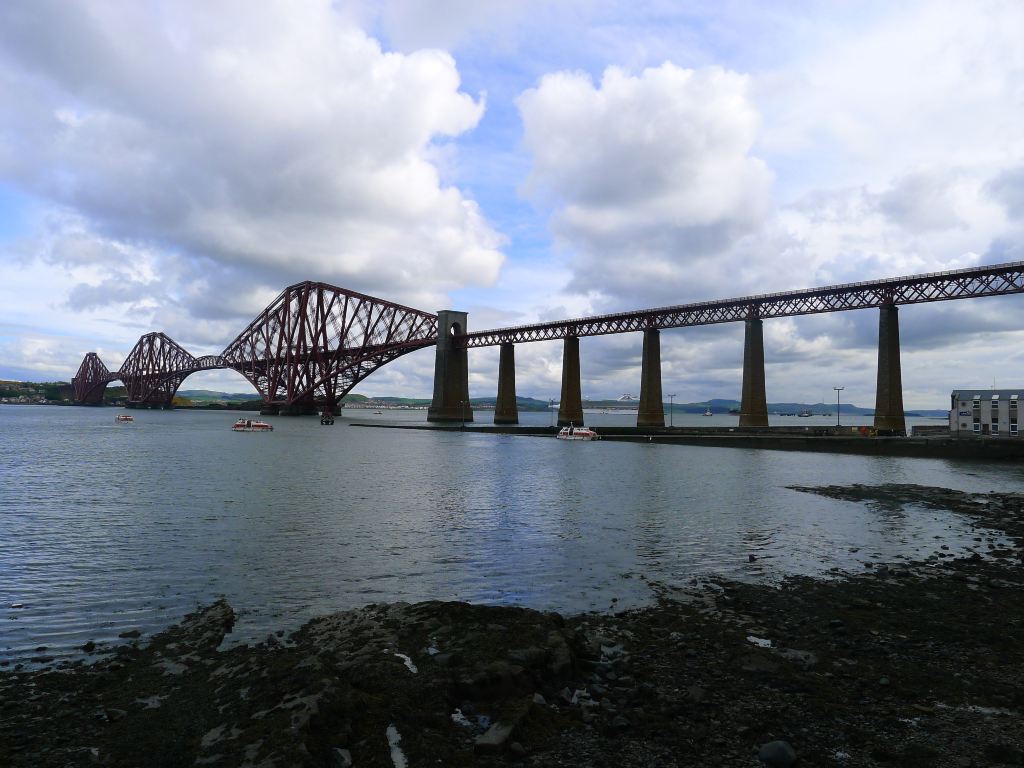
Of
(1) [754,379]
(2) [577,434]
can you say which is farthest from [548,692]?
(2) [577,434]

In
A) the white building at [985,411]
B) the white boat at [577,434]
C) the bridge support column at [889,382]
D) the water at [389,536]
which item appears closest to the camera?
the water at [389,536]

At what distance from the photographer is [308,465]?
47406 millimetres

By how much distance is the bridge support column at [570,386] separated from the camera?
96125mm

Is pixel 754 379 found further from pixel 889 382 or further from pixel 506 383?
pixel 506 383

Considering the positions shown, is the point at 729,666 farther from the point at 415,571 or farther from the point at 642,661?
the point at 415,571

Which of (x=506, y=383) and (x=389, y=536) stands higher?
(x=506, y=383)

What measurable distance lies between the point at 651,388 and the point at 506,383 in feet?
112

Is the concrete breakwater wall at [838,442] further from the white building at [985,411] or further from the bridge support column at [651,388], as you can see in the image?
the white building at [985,411]

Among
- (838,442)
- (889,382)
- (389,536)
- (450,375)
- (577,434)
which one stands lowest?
(389,536)

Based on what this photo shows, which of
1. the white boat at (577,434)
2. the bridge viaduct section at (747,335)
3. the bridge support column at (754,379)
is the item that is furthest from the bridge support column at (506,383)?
the bridge support column at (754,379)

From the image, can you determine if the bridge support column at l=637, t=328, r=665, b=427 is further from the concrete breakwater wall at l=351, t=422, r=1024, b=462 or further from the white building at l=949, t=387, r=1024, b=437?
the white building at l=949, t=387, r=1024, b=437

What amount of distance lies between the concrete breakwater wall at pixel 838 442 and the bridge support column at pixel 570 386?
1062 cm

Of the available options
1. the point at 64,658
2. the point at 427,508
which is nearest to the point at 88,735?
the point at 64,658

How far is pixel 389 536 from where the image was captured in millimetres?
20844
